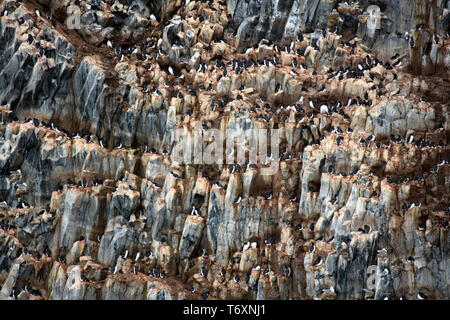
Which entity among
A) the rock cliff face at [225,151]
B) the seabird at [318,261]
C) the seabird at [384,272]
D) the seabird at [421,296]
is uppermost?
the rock cliff face at [225,151]

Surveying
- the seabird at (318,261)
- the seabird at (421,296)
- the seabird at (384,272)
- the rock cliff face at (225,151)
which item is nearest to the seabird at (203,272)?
the rock cliff face at (225,151)

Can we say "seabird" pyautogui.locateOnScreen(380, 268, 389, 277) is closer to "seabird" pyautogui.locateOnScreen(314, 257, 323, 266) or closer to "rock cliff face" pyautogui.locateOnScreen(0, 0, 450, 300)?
"rock cliff face" pyautogui.locateOnScreen(0, 0, 450, 300)

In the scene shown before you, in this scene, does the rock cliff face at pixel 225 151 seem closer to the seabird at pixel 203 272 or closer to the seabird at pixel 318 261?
the seabird at pixel 203 272

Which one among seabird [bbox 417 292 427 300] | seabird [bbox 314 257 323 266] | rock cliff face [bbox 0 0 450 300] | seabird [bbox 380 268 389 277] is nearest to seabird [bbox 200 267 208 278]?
rock cliff face [bbox 0 0 450 300]

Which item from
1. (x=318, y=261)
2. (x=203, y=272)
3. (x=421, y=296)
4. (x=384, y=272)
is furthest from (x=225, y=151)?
(x=421, y=296)

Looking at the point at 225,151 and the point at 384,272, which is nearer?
the point at 384,272

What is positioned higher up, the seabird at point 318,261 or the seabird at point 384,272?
the seabird at point 318,261

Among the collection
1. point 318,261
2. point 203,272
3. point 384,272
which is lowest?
point 384,272

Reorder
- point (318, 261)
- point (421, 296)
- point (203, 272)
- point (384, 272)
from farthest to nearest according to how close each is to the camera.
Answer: point (203, 272), point (318, 261), point (421, 296), point (384, 272)

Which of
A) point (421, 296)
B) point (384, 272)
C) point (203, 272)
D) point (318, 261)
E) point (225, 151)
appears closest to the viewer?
point (384, 272)

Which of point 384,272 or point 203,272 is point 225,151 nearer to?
point 203,272
